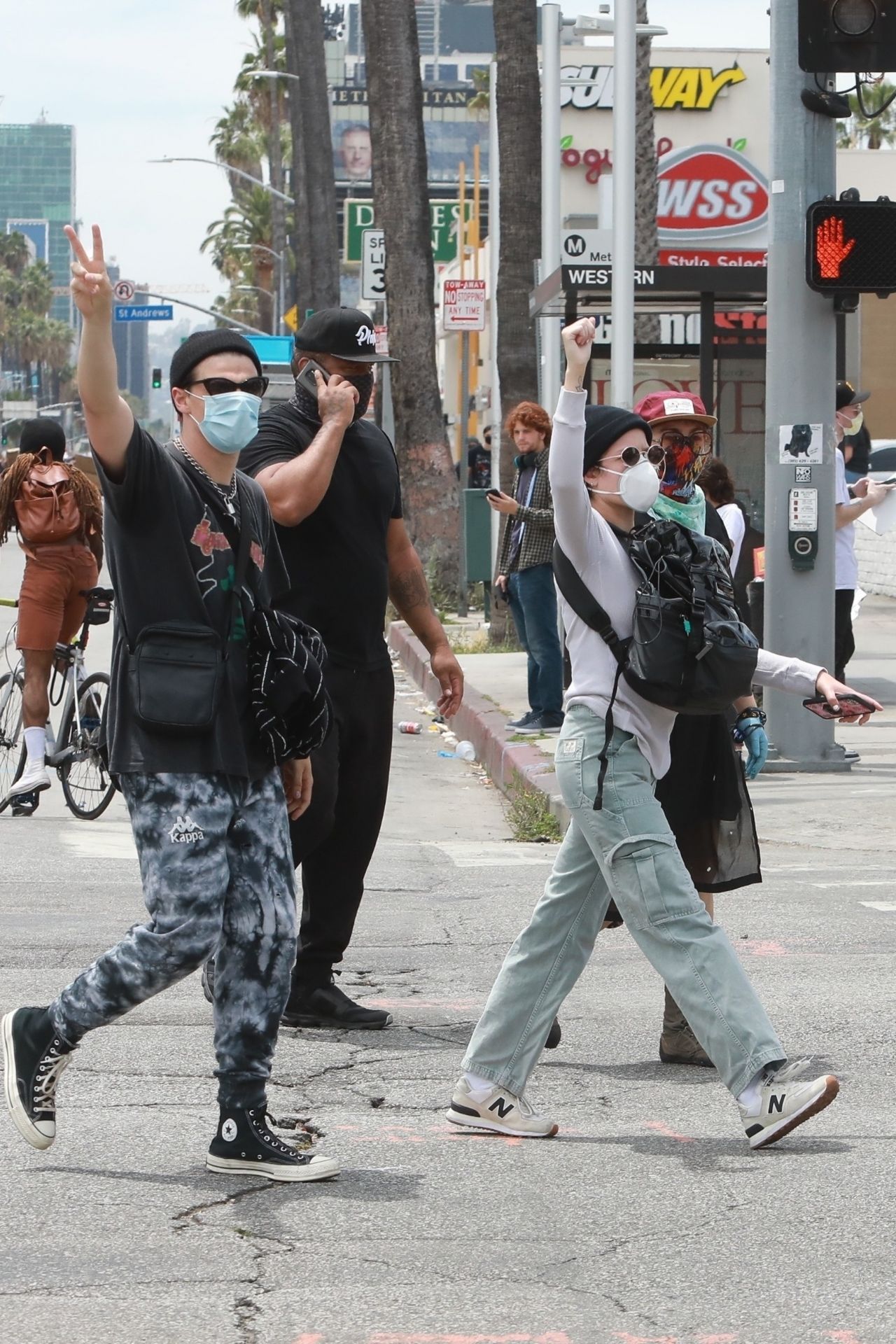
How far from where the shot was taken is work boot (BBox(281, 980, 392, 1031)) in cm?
614

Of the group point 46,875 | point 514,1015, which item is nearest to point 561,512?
point 514,1015

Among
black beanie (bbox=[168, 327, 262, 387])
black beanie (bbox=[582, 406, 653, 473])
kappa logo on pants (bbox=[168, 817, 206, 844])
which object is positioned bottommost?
kappa logo on pants (bbox=[168, 817, 206, 844])

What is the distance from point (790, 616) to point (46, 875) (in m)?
4.56

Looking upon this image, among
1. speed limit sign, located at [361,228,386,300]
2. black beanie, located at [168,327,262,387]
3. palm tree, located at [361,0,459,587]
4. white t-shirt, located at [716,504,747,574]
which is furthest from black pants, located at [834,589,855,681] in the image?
speed limit sign, located at [361,228,386,300]

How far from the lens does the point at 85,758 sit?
10570mm

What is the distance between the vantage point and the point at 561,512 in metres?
4.72

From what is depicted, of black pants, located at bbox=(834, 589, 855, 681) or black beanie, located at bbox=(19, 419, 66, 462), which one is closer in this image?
black beanie, located at bbox=(19, 419, 66, 462)

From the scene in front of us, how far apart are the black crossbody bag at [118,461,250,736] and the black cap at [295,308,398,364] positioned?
5.35 feet

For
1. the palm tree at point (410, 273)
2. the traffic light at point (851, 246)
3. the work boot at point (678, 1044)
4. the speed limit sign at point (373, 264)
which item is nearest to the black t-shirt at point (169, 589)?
the work boot at point (678, 1044)

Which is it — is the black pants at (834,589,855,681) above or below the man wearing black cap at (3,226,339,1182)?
below

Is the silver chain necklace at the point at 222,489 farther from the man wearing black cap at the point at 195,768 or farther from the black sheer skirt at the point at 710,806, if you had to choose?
the black sheer skirt at the point at 710,806

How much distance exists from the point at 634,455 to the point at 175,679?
1.27 metres

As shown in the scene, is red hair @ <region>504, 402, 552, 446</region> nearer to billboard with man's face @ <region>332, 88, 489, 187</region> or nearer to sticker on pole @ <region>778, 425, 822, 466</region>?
sticker on pole @ <region>778, 425, 822, 466</region>

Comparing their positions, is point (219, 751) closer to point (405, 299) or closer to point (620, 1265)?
point (620, 1265)
